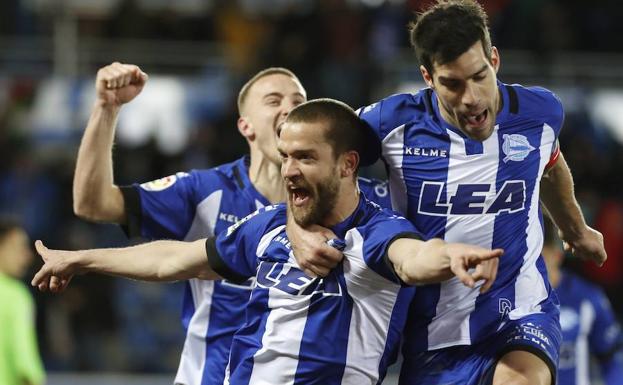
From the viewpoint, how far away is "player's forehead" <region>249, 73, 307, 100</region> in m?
6.03

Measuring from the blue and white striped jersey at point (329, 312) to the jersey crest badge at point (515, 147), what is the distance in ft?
2.06

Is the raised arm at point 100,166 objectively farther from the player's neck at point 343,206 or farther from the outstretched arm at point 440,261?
the outstretched arm at point 440,261

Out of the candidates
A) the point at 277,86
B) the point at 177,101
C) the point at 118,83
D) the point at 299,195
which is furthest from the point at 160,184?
the point at 177,101

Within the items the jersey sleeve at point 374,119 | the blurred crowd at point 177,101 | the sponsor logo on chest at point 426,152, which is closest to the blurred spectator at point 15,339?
the blurred crowd at point 177,101

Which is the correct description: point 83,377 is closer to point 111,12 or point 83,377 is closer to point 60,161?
point 60,161

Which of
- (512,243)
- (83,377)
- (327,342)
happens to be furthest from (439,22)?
(83,377)

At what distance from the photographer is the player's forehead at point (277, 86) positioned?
19.8 ft

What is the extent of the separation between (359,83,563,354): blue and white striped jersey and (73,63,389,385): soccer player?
601 millimetres

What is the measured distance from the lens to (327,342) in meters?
4.47

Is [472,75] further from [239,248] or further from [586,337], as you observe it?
[586,337]

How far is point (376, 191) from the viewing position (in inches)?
216

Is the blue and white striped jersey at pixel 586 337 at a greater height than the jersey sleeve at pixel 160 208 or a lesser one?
lesser

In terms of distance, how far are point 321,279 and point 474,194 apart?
0.78 metres

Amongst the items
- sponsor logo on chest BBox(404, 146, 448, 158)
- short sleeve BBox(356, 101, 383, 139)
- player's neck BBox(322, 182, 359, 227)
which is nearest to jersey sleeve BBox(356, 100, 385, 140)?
short sleeve BBox(356, 101, 383, 139)
